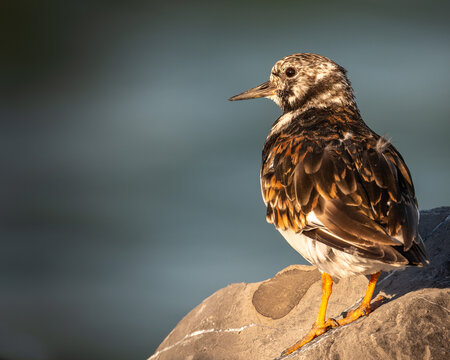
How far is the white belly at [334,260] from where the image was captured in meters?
6.11

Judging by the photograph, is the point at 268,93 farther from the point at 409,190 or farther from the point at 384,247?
the point at 384,247

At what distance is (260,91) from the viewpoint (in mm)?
8695

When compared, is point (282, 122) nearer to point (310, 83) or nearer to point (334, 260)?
point (310, 83)

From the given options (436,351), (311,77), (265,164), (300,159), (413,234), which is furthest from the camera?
(311,77)

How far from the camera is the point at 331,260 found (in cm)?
629

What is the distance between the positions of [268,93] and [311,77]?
0.77 metres

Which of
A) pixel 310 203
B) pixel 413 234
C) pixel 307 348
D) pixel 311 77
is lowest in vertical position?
pixel 307 348

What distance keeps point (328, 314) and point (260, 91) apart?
10.4ft

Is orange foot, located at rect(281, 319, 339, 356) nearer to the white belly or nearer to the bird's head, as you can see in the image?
the white belly

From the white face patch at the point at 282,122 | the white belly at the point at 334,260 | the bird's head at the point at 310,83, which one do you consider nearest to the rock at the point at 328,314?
the white belly at the point at 334,260

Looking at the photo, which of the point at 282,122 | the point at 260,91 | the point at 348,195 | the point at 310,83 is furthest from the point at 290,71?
the point at 348,195

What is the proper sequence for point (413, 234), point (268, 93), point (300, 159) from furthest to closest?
point (268, 93) < point (300, 159) < point (413, 234)

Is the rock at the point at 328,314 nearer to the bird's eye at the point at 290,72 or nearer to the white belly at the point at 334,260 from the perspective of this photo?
the white belly at the point at 334,260

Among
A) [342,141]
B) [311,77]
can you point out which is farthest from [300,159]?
[311,77]
